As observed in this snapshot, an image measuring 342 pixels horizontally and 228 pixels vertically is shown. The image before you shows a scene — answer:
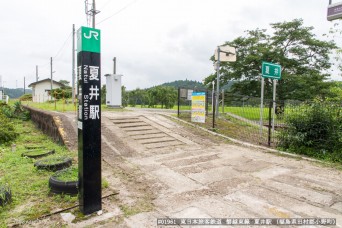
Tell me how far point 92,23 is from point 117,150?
13.4 m

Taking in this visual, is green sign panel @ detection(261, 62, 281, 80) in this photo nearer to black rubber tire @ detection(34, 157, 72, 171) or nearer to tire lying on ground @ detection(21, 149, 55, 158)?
black rubber tire @ detection(34, 157, 72, 171)

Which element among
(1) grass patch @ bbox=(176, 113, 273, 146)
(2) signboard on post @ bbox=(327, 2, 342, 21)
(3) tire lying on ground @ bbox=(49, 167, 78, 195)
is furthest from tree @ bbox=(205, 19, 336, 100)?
(3) tire lying on ground @ bbox=(49, 167, 78, 195)

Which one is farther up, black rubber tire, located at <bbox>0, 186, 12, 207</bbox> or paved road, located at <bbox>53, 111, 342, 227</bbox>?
black rubber tire, located at <bbox>0, 186, 12, 207</bbox>

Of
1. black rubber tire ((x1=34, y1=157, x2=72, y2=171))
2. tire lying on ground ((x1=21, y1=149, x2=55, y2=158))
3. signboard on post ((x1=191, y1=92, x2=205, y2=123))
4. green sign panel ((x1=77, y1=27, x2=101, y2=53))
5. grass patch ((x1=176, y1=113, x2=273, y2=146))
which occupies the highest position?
green sign panel ((x1=77, y1=27, x2=101, y2=53))

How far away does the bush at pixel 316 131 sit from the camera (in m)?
5.99

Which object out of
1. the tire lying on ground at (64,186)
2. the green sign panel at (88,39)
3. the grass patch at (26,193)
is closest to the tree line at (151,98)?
the grass patch at (26,193)

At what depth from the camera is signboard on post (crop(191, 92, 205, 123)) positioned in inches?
372

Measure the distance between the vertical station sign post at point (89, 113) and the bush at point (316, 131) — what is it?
18.6 feet

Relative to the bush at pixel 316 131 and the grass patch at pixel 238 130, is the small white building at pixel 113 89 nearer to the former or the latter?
the grass patch at pixel 238 130

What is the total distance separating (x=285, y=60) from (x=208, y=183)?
15.5 meters

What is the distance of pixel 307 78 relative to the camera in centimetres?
1583

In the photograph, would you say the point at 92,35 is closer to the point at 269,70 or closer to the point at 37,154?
the point at 37,154

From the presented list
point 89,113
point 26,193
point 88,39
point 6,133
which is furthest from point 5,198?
point 6,133

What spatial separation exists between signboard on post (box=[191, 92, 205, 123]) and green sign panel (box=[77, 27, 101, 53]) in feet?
21.6
